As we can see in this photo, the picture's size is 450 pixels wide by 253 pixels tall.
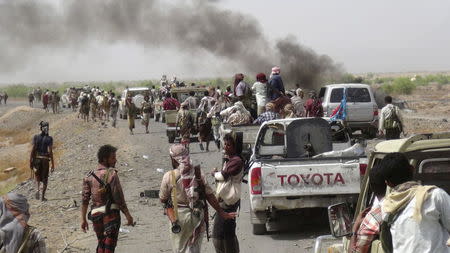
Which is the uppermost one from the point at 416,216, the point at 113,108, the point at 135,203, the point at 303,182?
the point at 416,216

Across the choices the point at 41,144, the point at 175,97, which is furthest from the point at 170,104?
the point at 41,144

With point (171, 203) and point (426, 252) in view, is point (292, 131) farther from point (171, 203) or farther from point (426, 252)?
point (426, 252)

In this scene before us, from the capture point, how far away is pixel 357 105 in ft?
77.6

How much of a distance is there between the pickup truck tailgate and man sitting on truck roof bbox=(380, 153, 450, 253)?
230 inches

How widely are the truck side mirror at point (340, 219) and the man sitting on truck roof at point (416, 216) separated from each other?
87 cm

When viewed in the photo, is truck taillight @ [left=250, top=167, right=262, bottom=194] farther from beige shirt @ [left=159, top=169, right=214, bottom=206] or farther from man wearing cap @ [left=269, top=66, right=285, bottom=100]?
man wearing cap @ [left=269, top=66, right=285, bottom=100]

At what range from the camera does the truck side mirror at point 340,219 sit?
207 inches

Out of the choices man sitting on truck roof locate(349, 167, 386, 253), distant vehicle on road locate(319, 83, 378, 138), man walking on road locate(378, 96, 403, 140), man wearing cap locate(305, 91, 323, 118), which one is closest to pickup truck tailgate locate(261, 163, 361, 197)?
man sitting on truck roof locate(349, 167, 386, 253)

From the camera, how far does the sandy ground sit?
1082 cm

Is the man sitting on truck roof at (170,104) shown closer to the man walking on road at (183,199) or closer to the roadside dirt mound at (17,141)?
the roadside dirt mound at (17,141)

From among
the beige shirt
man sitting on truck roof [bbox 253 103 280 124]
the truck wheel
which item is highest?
the beige shirt

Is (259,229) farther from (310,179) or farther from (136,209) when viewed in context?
(136,209)

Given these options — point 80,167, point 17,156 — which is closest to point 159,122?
point 17,156

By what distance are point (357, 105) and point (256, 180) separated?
13914 millimetres
